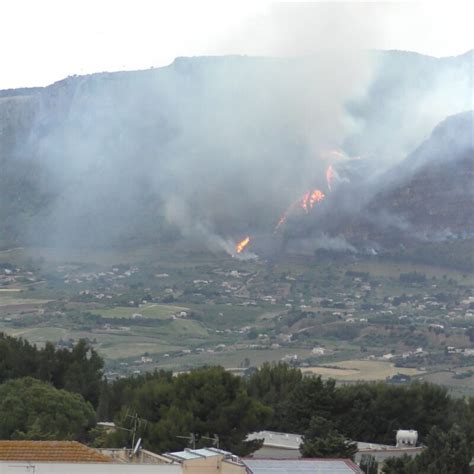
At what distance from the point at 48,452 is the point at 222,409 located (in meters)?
18.7

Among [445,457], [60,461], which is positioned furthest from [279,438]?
[60,461]

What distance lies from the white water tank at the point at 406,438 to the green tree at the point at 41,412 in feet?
36.1

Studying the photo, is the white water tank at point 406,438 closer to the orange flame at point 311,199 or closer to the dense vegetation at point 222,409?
the dense vegetation at point 222,409

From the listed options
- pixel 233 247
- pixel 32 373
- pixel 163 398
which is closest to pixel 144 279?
pixel 233 247

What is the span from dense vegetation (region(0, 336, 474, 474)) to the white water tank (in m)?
1.53

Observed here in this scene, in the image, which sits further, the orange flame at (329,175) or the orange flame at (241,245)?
the orange flame at (329,175)

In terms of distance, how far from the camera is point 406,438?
60812 millimetres

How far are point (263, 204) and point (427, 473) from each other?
14638 centimetres

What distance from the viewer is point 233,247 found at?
592 ft

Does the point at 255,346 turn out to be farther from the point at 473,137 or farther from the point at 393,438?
the point at 393,438

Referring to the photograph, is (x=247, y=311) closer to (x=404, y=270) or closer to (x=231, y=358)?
(x=404, y=270)

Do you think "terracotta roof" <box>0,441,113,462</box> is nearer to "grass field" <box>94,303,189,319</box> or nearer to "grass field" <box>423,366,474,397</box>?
"grass field" <box>423,366,474,397</box>

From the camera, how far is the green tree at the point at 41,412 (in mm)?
52534

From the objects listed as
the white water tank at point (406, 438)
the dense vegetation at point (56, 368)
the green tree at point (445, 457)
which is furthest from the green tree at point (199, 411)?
the dense vegetation at point (56, 368)
